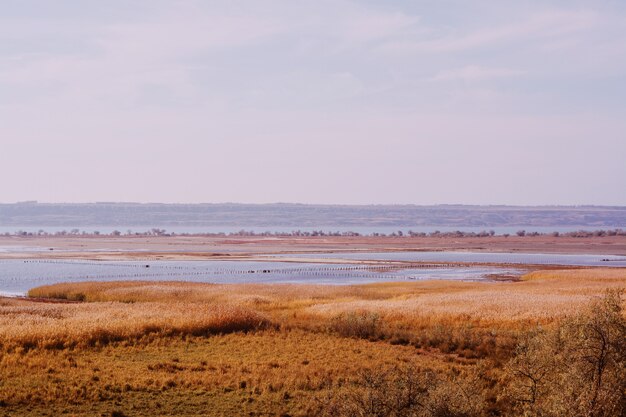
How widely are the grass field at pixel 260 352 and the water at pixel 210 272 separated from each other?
23775mm

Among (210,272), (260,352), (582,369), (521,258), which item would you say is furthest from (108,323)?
(521,258)

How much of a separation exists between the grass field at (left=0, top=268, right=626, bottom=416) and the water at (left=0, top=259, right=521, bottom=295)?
23775 mm

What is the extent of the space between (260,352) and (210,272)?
194 feet

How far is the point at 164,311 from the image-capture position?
41.7 m

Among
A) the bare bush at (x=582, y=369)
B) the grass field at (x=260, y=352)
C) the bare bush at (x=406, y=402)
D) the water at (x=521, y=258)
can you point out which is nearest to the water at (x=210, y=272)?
the water at (x=521, y=258)

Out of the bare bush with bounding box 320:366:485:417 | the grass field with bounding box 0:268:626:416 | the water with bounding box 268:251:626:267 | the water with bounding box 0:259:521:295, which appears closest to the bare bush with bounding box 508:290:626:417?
the bare bush with bounding box 320:366:485:417

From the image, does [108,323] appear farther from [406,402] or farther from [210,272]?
[210,272]

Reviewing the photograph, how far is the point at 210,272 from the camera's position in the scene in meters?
90.1

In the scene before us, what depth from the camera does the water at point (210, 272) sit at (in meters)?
77.6

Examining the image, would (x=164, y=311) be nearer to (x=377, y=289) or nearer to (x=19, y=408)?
(x=19, y=408)

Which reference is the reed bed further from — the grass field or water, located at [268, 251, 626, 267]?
water, located at [268, 251, 626, 267]

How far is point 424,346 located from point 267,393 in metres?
11.7

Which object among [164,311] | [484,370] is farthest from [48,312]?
[484,370]

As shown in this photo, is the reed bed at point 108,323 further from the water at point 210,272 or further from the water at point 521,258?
the water at point 521,258
